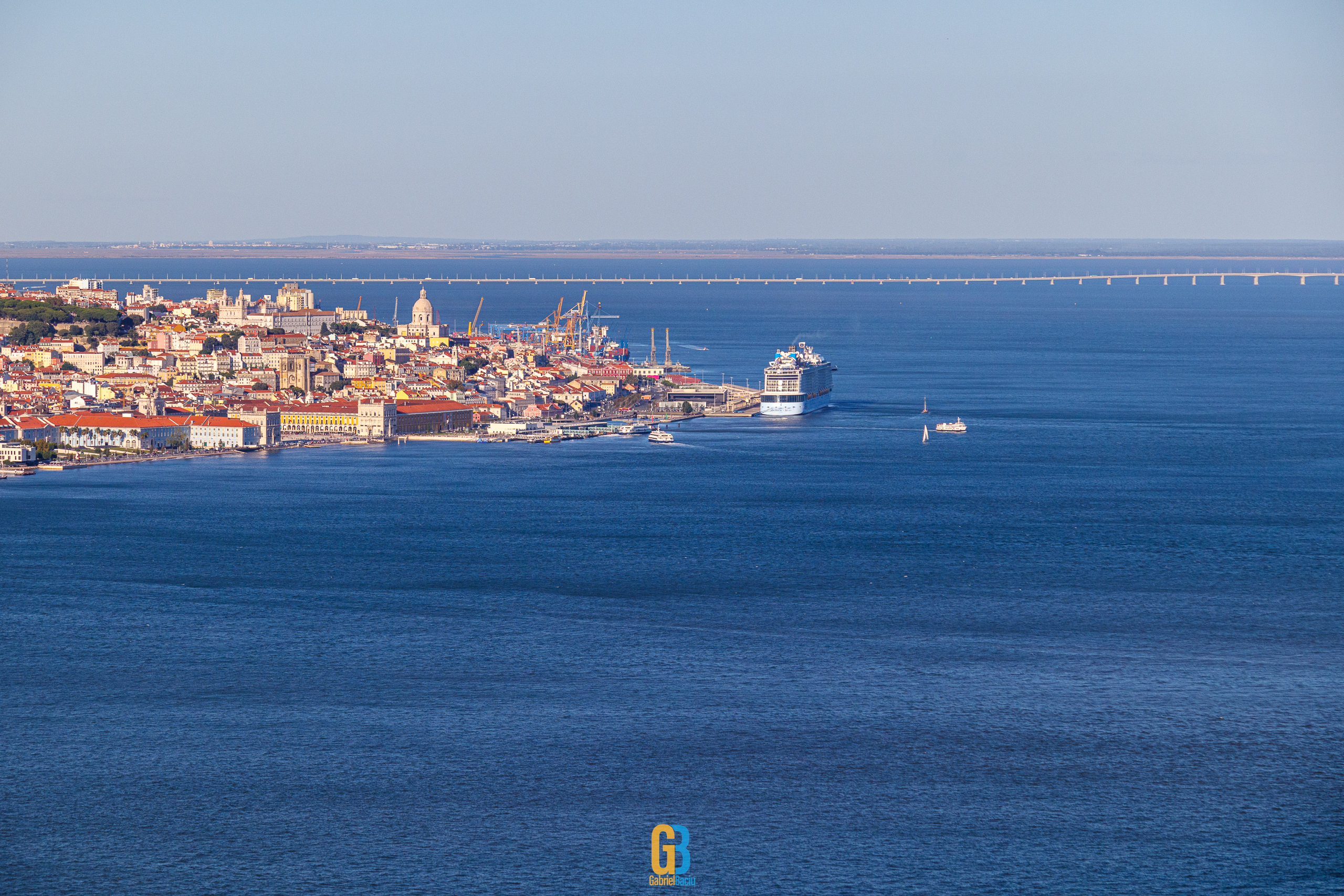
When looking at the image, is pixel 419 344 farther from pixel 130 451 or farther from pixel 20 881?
pixel 20 881

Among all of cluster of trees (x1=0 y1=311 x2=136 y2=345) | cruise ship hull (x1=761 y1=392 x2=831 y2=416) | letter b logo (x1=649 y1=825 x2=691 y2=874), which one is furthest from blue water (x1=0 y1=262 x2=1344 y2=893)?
cluster of trees (x1=0 y1=311 x2=136 y2=345)

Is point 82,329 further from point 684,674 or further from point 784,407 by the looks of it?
point 684,674

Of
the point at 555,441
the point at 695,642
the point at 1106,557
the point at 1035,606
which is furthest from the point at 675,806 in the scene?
the point at 555,441

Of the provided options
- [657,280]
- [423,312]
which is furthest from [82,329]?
[657,280]

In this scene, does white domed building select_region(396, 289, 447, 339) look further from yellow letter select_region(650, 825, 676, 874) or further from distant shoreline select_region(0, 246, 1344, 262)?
distant shoreline select_region(0, 246, 1344, 262)

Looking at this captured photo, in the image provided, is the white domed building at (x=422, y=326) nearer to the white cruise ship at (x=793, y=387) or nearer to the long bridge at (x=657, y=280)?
the white cruise ship at (x=793, y=387)
